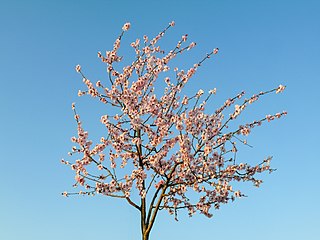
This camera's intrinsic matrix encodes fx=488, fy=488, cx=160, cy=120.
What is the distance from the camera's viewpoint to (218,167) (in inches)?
502

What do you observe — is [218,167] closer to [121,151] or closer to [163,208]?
[163,208]

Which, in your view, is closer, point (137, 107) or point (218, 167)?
point (218, 167)

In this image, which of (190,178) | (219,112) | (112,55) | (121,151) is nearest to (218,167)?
(190,178)

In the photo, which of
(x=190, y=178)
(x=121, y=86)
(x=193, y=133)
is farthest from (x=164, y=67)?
(x=190, y=178)

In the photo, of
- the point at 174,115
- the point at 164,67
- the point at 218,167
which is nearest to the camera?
the point at 218,167

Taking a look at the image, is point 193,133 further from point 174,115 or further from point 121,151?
point 121,151

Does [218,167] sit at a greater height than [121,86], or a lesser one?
lesser

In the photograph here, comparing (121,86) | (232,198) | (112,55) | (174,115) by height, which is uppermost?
(112,55)

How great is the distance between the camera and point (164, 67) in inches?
578

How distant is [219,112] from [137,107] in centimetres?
232

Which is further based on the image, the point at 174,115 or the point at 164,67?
the point at 164,67

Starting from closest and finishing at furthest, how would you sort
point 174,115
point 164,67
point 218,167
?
1. point 218,167
2. point 174,115
3. point 164,67

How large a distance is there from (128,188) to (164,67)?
388 centimetres

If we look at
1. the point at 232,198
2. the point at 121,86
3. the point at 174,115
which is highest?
the point at 121,86
